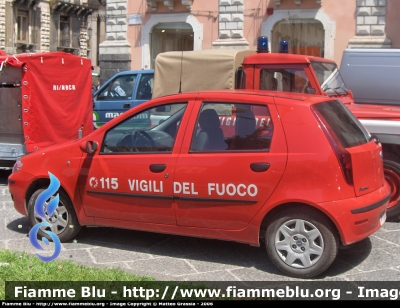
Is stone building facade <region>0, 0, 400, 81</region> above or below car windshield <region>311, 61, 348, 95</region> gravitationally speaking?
above

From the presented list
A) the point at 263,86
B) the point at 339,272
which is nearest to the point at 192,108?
the point at 339,272

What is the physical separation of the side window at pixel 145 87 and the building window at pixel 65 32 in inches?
1366

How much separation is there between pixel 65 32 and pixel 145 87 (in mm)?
35730

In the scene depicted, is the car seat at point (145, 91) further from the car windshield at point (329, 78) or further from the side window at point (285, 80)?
the car windshield at point (329, 78)

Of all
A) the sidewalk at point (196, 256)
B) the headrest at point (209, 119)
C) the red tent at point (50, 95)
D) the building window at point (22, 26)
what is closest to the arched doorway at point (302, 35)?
the red tent at point (50, 95)

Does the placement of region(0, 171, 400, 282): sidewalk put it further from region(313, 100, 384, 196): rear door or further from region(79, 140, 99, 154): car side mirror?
region(79, 140, 99, 154): car side mirror

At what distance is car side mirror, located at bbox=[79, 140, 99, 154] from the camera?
20.0 feet

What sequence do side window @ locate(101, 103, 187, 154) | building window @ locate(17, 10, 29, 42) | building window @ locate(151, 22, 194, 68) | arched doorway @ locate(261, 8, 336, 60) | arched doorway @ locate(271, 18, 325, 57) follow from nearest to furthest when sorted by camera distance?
side window @ locate(101, 103, 187, 154), arched doorway @ locate(261, 8, 336, 60), arched doorway @ locate(271, 18, 325, 57), building window @ locate(151, 22, 194, 68), building window @ locate(17, 10, 29, 42)

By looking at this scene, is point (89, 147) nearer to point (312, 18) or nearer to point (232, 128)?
point (232, 128)

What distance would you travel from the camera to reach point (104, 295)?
4.59m

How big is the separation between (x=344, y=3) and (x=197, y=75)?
10518mm

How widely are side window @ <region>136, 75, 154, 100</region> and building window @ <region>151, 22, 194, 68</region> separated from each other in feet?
27.1

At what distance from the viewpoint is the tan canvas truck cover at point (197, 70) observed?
8828 millimetres

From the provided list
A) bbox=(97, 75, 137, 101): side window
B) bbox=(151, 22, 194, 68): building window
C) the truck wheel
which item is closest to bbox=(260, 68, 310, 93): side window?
the truck wheel
